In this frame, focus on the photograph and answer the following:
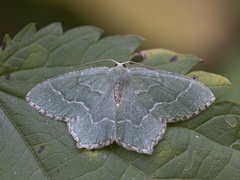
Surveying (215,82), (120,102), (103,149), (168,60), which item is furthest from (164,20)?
(103,149)

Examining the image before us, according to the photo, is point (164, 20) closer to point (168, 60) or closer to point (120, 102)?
point (168, 60)

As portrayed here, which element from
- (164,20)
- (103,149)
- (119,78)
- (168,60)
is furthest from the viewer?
(164,20)

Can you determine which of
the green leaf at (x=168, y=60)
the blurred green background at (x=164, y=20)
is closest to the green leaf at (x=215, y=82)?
the green leaf at (x=168, y=60)

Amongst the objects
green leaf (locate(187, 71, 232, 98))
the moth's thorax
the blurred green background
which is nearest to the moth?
the moth's thorax

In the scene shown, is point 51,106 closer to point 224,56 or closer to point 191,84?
point 191,84

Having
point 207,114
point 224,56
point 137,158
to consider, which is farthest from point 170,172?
point 224,56

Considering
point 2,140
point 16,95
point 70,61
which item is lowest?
point 2,140
